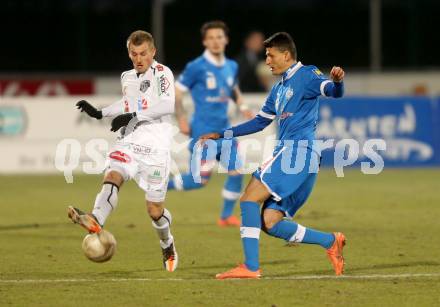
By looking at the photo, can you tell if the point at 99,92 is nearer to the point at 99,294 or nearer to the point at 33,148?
the point at 33,148

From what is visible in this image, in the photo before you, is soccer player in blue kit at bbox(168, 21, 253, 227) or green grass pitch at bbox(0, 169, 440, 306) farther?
soccer player in blue kit at bbox(168, 21, 253, 227)

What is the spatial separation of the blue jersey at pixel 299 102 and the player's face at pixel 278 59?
0.06m

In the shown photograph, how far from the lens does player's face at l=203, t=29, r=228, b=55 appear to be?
13445 mm

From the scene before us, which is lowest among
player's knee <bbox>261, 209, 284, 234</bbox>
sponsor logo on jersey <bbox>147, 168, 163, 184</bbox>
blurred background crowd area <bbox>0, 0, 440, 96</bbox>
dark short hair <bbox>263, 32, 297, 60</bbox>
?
player's knee <bbox>261, 209, 284, 234</bbox>

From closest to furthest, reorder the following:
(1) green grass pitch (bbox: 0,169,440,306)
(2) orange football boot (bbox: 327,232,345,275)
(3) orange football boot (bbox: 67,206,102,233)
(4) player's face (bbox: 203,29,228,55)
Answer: (1) green grass pitch (bbox: 0,169,440,306) < (3) orange football boot (bbox: 67,206,102,233) < (2) orange football boot (bbox: 327,232,345,275) < (4) player's face (bbox: 203,29,228,55)

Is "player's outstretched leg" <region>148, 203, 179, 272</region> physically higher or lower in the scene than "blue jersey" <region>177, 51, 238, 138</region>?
lower

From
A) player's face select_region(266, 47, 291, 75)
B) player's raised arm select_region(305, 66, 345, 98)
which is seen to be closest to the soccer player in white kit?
player's face select_region(266, 47, 291, 75)

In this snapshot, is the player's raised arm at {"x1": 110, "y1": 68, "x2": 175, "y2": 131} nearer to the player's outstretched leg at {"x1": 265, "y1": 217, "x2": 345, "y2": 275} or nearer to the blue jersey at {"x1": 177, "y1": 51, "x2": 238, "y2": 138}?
the player's outstretched leg at {"x1": 265, "y1": 217, "x2": 345, "y2": 275}

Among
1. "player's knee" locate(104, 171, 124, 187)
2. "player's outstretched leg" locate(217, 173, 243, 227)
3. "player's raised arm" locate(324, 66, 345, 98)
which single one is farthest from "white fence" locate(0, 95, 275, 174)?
"player's raised arm" locate(324, 66, 345, 98)

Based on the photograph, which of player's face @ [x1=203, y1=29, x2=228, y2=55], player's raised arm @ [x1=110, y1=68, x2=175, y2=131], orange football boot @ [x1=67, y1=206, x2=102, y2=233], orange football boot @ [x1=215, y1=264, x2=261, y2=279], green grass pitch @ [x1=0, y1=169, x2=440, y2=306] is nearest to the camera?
green grass pitch @ [x1=0, y1=169, x2=440, y2=306]

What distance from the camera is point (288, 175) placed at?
8914 mm

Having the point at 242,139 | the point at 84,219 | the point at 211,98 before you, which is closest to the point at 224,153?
the point at 211,98

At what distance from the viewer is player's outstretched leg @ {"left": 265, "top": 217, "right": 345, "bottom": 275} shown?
29.7 feet

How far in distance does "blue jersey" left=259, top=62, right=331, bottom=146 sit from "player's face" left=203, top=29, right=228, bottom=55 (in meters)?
4.40
